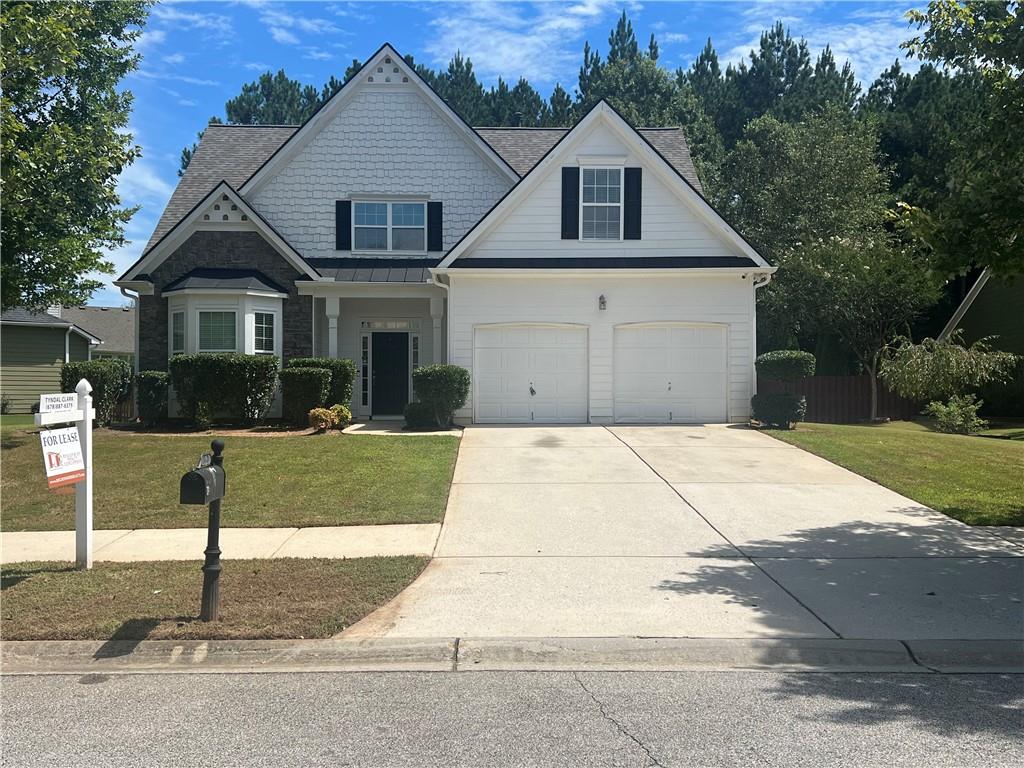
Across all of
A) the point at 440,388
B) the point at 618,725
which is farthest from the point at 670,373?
the point at 618,725

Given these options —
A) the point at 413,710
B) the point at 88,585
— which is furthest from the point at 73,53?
the point at 413,710

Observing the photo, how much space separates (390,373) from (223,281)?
483 centimetres

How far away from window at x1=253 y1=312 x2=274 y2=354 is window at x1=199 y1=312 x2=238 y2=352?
561mm

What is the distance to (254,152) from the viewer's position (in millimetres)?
23562

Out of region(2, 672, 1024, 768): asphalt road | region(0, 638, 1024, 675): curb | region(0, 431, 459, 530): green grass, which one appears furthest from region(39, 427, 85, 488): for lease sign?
region(0, 431, 459, 530): green grass

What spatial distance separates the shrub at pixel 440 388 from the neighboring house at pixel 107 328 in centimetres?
3258

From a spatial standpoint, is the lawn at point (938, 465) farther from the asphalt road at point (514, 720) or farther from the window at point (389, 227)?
the window at point (389, 227)

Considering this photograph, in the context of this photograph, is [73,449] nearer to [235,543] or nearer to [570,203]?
[235,543]

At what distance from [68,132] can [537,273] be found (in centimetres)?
935

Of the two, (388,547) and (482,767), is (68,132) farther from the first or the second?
(482,767)

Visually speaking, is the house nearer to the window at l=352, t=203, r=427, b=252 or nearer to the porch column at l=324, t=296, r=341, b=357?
the porch column at l=324, t=296, r=341, b=357

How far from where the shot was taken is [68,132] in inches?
516

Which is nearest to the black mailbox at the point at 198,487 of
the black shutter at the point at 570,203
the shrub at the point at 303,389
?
the shrub at the point at 303,389

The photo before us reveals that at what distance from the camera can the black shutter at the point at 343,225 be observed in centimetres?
2070
